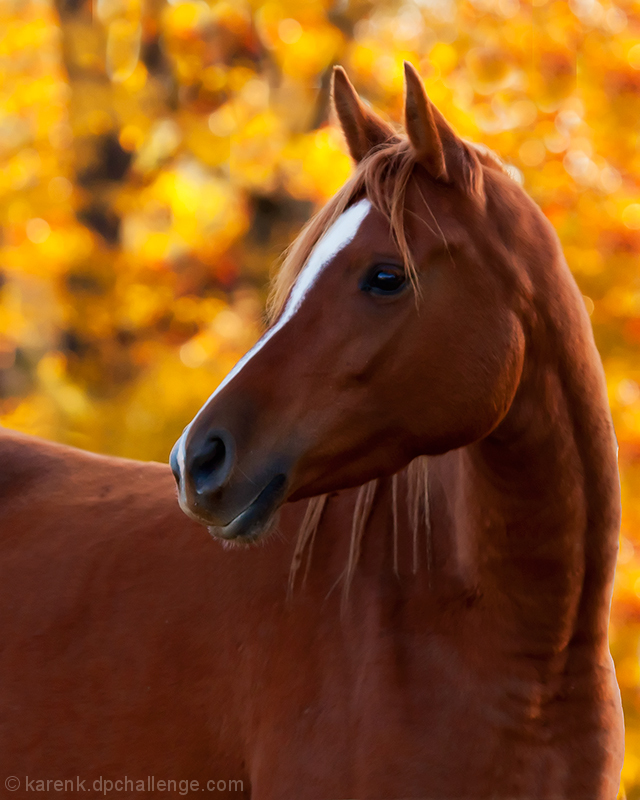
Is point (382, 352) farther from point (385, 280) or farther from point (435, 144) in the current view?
point (435, 144)

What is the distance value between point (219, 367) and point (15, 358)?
7.92 feet

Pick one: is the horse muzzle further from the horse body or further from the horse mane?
the horse body

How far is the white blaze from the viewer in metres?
1.55

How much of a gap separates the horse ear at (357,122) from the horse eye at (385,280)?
0.36 m

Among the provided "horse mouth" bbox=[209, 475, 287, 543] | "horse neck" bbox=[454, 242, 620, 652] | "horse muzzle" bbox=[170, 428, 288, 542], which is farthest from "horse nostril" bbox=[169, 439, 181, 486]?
"horse neck" bbox=[454, 242, 620, 652]

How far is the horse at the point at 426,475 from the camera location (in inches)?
59.7

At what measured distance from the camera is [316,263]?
62.0 inches

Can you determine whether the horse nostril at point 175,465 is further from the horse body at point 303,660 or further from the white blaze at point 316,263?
the horse body at point 303,660

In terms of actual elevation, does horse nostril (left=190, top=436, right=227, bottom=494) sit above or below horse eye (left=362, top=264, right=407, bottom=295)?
below

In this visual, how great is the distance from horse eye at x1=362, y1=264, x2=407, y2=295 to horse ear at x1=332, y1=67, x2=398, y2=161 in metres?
0.36

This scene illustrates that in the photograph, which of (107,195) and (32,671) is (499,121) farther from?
(32,671)

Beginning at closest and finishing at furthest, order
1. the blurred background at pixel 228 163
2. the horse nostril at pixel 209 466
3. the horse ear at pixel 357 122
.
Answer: the horse nostril at pixel 209 466 < the horse ear at pixel 357 122 < the blurred background at pixel 228 163

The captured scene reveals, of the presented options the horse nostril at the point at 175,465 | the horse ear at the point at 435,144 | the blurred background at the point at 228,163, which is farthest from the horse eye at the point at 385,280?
the blurred background at the point at 228,163

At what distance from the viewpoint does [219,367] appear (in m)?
4.67
